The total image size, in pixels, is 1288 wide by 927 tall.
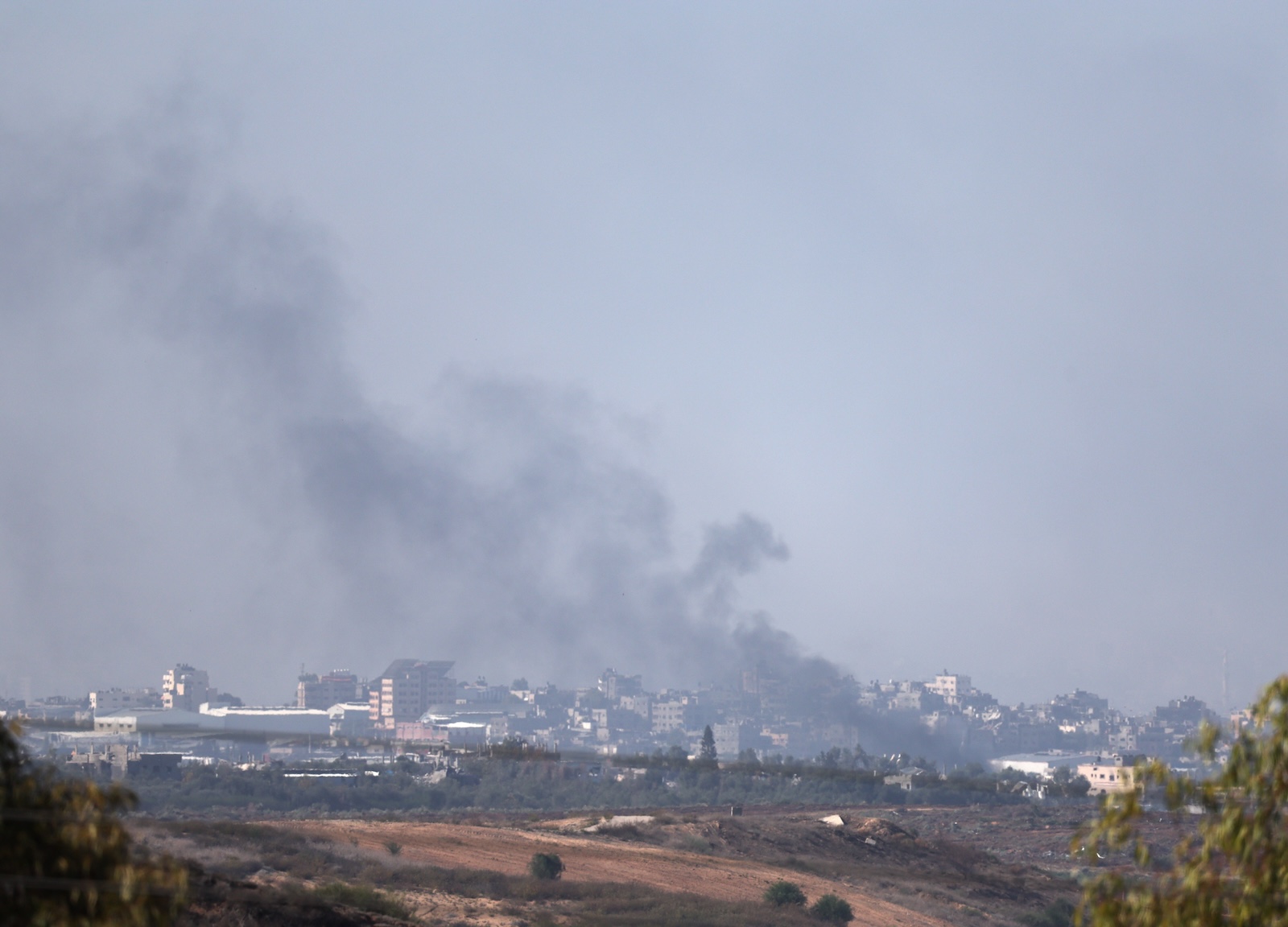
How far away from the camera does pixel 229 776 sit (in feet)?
265

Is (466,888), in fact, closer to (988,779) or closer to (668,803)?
(668,803)

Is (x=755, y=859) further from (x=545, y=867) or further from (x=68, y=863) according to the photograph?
(x=68, y=863)

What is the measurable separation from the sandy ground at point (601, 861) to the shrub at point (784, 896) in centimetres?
74

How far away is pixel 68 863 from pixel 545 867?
31.6 metres

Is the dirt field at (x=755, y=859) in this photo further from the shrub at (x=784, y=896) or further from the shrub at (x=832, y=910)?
the shrub at (x=784, y=896)

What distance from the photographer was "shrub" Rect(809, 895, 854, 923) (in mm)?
37812

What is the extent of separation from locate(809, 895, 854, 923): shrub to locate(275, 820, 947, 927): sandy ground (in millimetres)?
779

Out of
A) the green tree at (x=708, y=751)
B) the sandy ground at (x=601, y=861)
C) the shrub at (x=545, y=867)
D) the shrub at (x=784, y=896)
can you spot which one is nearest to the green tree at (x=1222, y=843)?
the shrub at (x=784, y=896)

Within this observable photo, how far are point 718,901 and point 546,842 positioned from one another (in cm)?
1010

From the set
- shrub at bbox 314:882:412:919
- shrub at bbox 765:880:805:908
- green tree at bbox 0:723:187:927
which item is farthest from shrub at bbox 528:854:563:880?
green tree at bbox 0:723:187:927

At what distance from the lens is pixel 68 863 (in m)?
8.67

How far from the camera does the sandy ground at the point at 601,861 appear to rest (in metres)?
40.2

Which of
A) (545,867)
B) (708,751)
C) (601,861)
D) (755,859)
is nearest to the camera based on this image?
(545,867)

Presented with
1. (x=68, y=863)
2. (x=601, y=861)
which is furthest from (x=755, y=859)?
(x=68, y=863)
